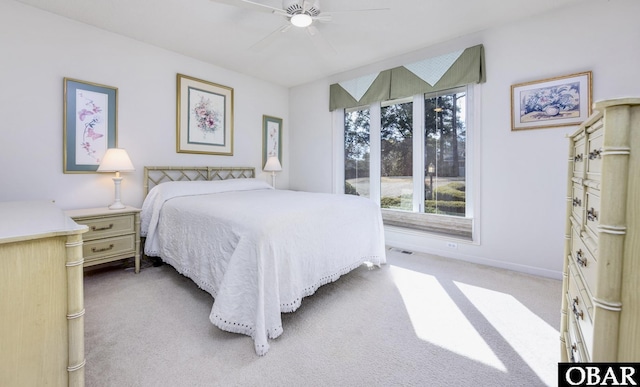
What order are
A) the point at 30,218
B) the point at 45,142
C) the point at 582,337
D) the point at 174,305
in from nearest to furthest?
the point at 582,337, the point at 30,218, the point at 174,305, the point at 45,142

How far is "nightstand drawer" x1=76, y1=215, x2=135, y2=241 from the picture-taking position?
244cm

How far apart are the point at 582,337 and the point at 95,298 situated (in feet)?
10.3

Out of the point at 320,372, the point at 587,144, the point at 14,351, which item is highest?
the point at 587,144

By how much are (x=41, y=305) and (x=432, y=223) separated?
373 centimetres

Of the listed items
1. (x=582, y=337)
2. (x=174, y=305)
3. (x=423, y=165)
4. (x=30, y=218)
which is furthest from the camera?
(x=423, y=165)

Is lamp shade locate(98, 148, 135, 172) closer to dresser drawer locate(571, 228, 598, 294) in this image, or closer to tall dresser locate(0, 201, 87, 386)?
tall dresser locate(0, 201, 87, 386)

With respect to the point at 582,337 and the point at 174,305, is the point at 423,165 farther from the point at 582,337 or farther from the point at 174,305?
the point at 174,305

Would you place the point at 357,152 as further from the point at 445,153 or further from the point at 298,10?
the point at 298,10

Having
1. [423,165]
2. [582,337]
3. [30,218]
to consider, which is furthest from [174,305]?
[423,165]

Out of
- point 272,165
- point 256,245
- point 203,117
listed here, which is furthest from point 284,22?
point 256,245

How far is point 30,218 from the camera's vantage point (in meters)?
1.27

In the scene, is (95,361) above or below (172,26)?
below

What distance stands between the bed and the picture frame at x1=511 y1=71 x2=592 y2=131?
1894 mm

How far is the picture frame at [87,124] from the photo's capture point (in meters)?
2.72
